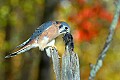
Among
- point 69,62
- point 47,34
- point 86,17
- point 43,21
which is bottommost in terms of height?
point 69,62

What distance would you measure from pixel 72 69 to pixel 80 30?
22.8 ft

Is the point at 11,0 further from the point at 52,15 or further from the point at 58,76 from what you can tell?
the point at 58,76

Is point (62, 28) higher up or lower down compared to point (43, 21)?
lower down

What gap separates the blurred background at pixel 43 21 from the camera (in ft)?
28.6

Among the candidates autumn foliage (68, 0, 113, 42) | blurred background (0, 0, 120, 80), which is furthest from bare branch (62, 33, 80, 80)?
autumn foliage (68, 0, 113, 42)

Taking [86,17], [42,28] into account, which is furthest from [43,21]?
[42,28]

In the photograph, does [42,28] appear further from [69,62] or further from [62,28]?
[69,62]

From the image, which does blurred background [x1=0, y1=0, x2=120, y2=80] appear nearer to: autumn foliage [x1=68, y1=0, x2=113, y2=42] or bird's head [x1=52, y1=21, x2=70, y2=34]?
→ autumn foliage [x1=68, y1=0, x2=113, y2=42]

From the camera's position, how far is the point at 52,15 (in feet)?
27.8

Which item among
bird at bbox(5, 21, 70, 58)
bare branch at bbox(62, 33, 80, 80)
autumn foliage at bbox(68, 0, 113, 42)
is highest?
autumn foliage at bbox(68, 0, 113, 42)

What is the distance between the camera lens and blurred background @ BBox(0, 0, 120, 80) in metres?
8.70

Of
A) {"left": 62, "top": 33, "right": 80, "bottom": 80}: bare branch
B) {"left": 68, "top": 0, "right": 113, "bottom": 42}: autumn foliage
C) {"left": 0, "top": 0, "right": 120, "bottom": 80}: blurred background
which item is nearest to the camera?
{"left": 62, "top": 33, "right": 80, "bottom": 80}: bare branch

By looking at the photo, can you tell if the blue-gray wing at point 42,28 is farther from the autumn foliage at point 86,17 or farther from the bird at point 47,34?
the autumn foliage at point 86,17

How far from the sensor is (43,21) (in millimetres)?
8672
